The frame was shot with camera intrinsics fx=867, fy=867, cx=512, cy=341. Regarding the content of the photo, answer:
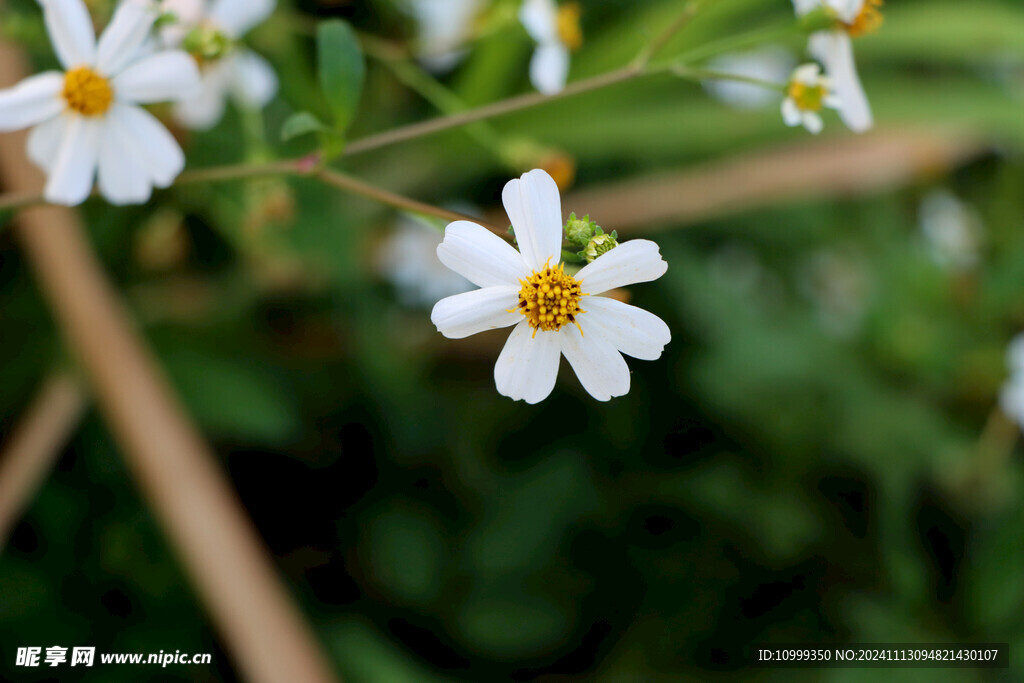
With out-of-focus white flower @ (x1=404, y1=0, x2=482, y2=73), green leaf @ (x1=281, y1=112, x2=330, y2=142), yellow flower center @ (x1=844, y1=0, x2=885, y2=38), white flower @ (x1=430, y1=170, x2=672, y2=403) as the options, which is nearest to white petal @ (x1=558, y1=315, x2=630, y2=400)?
white flower @ (x1=430, y1=170, x2=672, y2=403)

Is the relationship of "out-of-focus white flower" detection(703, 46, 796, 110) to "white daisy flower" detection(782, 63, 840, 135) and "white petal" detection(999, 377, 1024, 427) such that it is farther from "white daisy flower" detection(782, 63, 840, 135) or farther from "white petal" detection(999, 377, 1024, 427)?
"white daisy flower" detection(782, 63, 840, 135)

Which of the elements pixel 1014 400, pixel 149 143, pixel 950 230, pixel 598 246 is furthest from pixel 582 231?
pixel 950 230

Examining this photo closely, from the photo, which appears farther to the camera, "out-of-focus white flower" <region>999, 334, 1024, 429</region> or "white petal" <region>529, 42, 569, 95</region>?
"out-of-focus white flower" <region>999, 334, 1024, 429</region>

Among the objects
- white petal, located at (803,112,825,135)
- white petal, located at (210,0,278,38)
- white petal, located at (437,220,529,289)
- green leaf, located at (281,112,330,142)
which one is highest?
white petal, located at (210,0,278,38)

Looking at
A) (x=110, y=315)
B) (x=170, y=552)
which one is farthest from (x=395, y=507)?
(x=110, y=315)

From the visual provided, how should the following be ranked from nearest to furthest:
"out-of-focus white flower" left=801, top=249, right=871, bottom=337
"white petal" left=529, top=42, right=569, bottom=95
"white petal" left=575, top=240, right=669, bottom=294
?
"white petal" left=575, top=240, right=669, bottom=294
"white petal" left=529, top=42, right=569, bottom=95
"out-of-focus white flower" left=801, top=249, right=871, bottom=337

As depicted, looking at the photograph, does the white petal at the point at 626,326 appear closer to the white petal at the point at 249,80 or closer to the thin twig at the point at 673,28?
the thin twig at the point at 673,28
